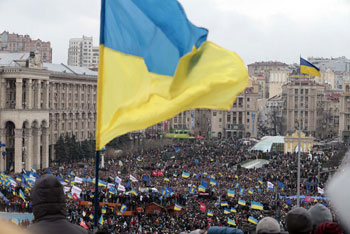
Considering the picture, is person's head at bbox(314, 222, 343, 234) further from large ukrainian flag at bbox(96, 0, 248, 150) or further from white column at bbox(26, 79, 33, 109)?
white column at bbox(26, 79, 33, 109)

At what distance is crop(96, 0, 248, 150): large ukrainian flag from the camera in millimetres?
7172

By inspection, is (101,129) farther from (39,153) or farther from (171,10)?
(39,153)

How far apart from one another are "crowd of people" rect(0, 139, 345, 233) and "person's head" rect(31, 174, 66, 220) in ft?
44.9

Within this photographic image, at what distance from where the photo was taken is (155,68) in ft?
24.8

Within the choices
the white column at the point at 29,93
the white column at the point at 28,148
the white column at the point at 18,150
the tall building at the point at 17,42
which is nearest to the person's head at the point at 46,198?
the white column at the point at 18,150

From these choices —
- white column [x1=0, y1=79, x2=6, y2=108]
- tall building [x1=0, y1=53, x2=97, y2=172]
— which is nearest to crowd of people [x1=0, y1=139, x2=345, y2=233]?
tall building [x1=0, y1=53, x2=97, y2=172]

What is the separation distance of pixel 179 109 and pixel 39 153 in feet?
165

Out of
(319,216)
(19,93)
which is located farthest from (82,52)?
(319,216)

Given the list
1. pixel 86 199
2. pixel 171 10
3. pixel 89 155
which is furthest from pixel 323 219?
pixel 89 155

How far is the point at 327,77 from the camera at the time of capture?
153750mm

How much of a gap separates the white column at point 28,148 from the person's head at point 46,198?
50.3m

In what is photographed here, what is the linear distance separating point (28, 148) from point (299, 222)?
1999 inches

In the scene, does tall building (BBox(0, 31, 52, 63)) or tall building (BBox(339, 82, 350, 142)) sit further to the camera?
tall building (BBox(0, 31, 52, 63))

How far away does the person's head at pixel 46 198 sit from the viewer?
14.9 ft
